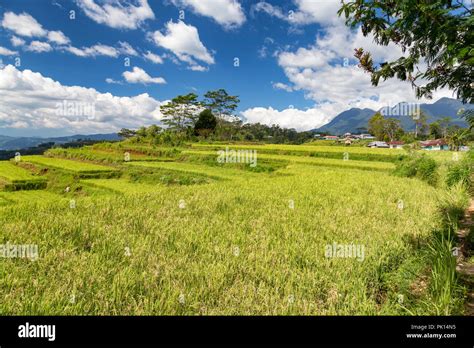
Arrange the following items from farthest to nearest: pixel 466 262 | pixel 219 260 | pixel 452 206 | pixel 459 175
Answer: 1. pixel 459 175
2. pixel 452 206
3. pixel 466 262
4. pixel 219 260

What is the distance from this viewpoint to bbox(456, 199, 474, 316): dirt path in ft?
11.8

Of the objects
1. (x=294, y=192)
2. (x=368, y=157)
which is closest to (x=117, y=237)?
(x=294, y=192)

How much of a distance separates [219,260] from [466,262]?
13.6 ft

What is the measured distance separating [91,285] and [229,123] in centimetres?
6744

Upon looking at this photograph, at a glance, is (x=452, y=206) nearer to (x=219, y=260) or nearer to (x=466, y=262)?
(x=466, y=262)

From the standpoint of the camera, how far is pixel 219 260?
4312 mm

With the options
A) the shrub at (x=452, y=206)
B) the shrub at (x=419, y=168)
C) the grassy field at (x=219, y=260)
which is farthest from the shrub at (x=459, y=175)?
the grassy field at (x=219, y=260)

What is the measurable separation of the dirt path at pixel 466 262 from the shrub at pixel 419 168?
333 inches

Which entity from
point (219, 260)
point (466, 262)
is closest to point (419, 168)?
point (466, 262)

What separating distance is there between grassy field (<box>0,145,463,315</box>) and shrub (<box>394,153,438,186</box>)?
342 inches

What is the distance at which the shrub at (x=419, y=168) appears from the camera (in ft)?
50.4

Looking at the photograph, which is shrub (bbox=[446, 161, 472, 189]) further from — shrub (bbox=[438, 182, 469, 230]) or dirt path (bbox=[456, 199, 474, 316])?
dirt path (bbox=[456, 199, 474, 316])

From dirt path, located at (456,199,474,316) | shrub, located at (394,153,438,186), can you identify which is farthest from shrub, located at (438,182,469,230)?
shrub, located at (394,153,438,186)
